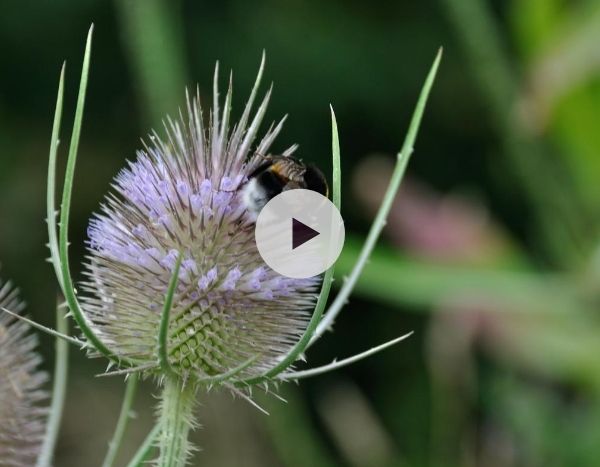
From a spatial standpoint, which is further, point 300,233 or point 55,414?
point 55,414

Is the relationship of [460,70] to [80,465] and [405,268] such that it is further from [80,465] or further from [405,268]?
[80,465]

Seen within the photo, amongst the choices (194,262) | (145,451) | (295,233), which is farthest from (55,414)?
(295,233)

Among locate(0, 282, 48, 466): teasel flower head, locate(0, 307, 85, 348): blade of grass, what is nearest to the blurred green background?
locate(0, 282, 48, 466): teasel flower head

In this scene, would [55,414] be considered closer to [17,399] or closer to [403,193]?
[17,399]

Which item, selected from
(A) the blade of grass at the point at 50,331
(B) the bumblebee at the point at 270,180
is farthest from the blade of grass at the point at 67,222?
(B) the bumblebee at the point at 270,180

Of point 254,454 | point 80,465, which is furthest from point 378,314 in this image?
point 80,465

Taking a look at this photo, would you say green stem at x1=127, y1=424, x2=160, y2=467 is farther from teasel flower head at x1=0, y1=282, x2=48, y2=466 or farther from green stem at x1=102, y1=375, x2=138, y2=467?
teasel flower head at x1=0, y1=282, x2=48, y2=466

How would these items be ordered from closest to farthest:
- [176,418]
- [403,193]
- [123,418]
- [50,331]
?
[50,331], [176,418], [123,418], [403,193]
